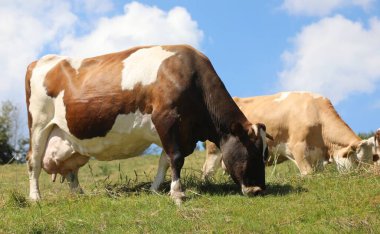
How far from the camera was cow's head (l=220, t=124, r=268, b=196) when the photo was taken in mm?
10188

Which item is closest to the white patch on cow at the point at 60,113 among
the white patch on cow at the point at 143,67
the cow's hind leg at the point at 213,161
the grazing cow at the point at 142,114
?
the grazing cow at the point at 142,114

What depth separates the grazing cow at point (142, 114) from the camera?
10.1 metres

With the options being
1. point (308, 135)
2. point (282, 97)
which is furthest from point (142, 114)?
point (282, 97)

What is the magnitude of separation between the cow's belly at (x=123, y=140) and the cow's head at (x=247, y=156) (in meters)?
1.31

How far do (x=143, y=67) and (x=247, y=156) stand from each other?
233 centimetres

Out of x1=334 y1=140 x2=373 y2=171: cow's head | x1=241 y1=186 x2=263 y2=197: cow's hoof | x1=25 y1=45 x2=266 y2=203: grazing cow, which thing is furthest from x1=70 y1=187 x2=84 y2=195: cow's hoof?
x1=334 y1=140 x2=373 y2=171: cow's head

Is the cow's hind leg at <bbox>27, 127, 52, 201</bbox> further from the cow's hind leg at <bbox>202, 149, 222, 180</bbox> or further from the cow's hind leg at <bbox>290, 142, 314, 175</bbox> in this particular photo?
the cow's hind leg at <bbox>290, 142, 314, 175</bbox>

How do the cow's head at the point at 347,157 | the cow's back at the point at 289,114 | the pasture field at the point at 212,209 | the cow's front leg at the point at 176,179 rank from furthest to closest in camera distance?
1. the cow's back at the point at 289,114
2. the cow's head at the point at 347,157
3. the cow's front leg at the point at 176,179
4. the pasture field at the point at 212,209

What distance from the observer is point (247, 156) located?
10219mm

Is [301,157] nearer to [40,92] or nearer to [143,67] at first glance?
[143,67]

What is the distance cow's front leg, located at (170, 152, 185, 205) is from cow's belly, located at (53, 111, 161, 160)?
624mm

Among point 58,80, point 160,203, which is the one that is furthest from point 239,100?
point 160,203

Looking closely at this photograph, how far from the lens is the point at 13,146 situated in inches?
1986

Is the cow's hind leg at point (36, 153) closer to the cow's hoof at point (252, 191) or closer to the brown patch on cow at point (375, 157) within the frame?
the cow's hoof at point (252, 191)
